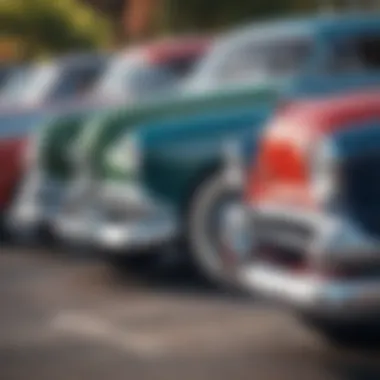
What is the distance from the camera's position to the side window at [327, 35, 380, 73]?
9461 millimetres

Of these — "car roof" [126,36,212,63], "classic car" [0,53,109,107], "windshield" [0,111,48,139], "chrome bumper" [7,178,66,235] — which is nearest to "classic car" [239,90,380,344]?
"chrome bumper" [7,178,66,235]

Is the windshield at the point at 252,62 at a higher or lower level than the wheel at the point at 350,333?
higher

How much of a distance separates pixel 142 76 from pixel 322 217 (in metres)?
5.49


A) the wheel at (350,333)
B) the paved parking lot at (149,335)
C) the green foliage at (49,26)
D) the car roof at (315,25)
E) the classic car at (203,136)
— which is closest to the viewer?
the paved parking lot at (149,335)

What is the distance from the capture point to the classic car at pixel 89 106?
11.1m

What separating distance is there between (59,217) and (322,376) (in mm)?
4649

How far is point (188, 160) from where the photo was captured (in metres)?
9.37

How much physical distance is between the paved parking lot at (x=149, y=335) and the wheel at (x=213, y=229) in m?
0.18

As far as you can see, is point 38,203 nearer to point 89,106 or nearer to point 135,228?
point 89,106

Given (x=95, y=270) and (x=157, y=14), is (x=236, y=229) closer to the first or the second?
(x=95, y=270)

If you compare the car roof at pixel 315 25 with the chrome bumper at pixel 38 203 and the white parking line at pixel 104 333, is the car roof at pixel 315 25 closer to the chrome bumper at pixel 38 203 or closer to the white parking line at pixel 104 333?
the chrome bumper at pixel 38 203

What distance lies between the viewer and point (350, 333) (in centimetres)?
731

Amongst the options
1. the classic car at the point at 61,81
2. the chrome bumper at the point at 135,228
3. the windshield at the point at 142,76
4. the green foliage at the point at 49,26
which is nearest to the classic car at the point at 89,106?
the windshield at the point at 142,76

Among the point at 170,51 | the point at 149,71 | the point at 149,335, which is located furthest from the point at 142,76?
the point at 149,335
